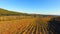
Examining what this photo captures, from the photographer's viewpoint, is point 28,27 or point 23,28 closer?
point 23,28

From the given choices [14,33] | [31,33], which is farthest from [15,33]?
[31,33]

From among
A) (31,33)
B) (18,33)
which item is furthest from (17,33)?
(31,33)

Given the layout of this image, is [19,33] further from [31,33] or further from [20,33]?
[31,33]

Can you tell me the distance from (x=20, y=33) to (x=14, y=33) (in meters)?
0.55

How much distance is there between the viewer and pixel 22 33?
11.1 metres

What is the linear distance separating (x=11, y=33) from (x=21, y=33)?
91 cm

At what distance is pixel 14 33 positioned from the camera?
11094 mm

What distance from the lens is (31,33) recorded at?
37.1ft

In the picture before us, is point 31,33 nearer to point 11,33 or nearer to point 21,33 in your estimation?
point 21,33

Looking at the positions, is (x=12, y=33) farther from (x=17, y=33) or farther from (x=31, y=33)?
(x=31, y=33)

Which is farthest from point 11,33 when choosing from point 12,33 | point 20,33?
point 20,33

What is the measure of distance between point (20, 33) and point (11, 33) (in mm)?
819

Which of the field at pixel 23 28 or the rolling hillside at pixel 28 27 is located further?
the rolling hillside at pixel 28 27

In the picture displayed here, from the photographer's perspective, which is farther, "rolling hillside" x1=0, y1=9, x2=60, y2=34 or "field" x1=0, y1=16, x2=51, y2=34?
"rolling hillside" x1=0, y1=9, x2=60, y2=34
